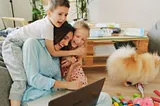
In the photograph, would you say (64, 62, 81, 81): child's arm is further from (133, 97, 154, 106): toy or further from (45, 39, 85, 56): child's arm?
(133, 97, 154, 106): toy

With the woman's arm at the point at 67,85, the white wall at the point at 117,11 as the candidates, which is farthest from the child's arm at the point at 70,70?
the white wall at the point at 117,11

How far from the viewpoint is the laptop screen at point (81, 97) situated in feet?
3.11

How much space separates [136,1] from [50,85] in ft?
7.02

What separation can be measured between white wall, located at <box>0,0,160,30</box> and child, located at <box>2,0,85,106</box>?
176 centimetres

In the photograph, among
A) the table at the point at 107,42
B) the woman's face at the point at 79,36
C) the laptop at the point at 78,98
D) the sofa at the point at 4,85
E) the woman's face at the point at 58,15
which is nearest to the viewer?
the laptop at the point at 78,98

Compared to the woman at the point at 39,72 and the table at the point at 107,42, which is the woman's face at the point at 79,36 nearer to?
the woman at the point at 39,72

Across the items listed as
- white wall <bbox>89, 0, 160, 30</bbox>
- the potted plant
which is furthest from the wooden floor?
the potted plant

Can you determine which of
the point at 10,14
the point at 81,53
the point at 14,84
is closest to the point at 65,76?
the point at 81,53

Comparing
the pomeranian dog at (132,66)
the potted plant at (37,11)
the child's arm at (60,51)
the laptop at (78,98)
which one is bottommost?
the pomeranian dog at (132,66)

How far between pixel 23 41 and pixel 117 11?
6.50 ft

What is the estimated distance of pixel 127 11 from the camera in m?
3.04

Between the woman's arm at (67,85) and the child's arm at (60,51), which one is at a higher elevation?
the child's arm at (60,51)

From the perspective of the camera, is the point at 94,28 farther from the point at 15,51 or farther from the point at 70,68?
the point at 15,51

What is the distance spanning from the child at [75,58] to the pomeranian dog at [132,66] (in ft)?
1.30
